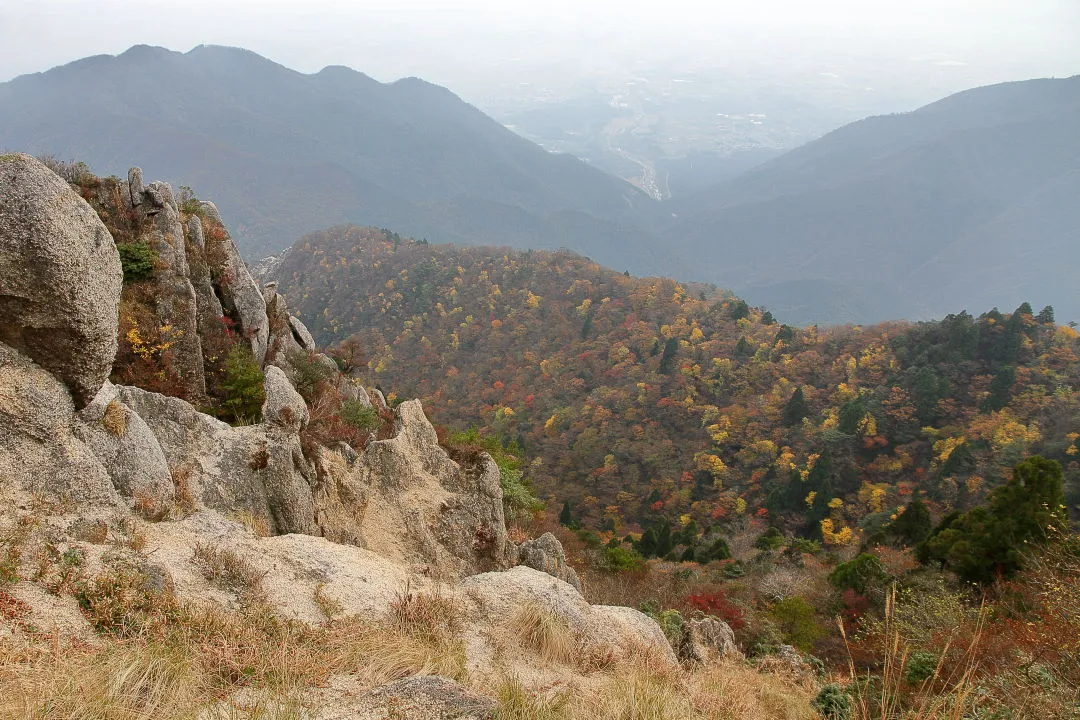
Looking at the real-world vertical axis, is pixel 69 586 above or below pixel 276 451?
above

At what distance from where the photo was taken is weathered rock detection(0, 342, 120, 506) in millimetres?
7086

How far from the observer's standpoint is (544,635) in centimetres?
878

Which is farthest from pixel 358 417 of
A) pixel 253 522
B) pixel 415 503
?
pixel 253 522

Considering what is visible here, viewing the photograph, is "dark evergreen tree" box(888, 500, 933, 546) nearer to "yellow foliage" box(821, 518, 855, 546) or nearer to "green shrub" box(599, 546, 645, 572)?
"yellow foliage" box(821, 518, 855, 546)

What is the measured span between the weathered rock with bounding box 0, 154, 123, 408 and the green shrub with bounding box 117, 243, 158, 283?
834cm

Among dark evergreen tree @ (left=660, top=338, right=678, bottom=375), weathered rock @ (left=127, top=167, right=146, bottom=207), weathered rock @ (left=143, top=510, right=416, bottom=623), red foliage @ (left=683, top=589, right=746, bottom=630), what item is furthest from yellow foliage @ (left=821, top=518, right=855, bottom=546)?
weathered rock @ (left=127, top=167, right=146, bottom=207)

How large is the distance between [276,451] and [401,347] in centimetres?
10972

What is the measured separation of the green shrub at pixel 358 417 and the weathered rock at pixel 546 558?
6.46 meters

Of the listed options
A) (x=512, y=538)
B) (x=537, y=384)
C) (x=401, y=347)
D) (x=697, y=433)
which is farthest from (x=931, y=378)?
(x=401, y=347)

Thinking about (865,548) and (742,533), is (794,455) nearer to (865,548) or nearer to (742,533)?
(742,533)

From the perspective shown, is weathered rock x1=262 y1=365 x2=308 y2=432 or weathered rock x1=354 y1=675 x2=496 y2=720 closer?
weathered rock x1=354 y1=675 x2=496 y2=720

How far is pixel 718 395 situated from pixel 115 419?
8274 centimetres

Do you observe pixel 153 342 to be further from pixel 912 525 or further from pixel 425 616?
pixel 912 525

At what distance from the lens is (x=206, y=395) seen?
14.6 m
